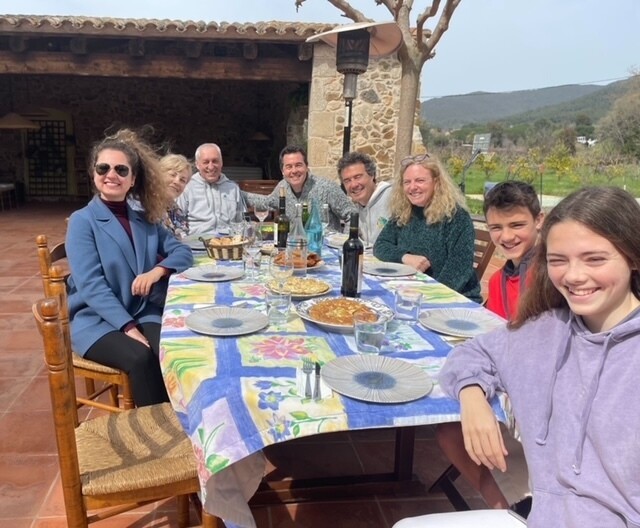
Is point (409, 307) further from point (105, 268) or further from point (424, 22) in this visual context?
point (424, 22)

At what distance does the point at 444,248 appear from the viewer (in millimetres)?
2566

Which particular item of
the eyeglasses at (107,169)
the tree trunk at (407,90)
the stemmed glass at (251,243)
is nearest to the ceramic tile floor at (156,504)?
the stemmed glass at (251,243)

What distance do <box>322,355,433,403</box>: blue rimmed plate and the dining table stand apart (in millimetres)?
12

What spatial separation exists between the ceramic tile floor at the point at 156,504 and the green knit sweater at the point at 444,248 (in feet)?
2.33

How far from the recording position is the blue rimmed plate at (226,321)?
56.8 inches

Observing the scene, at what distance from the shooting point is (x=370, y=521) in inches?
68.9

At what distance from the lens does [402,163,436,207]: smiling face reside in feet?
8.47

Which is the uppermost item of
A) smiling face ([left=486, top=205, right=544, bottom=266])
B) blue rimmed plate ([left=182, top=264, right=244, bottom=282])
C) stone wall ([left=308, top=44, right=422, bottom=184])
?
stone wall ([left=308, top=44, right=422, bottom=184])

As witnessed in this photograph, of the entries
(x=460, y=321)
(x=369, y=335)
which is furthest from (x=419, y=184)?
(x=369, y=335)

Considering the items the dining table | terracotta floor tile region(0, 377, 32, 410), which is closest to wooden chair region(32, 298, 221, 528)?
the dining table

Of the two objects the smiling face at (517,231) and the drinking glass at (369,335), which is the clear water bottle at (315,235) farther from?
the drinking glass at (369,335)

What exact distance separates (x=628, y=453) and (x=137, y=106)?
11.6 meters

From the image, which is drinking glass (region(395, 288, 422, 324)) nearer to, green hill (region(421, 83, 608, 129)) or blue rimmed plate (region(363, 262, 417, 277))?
blue rimmed plate (region(363, 262, 417, 277))

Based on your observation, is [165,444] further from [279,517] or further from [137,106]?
[137,106]
